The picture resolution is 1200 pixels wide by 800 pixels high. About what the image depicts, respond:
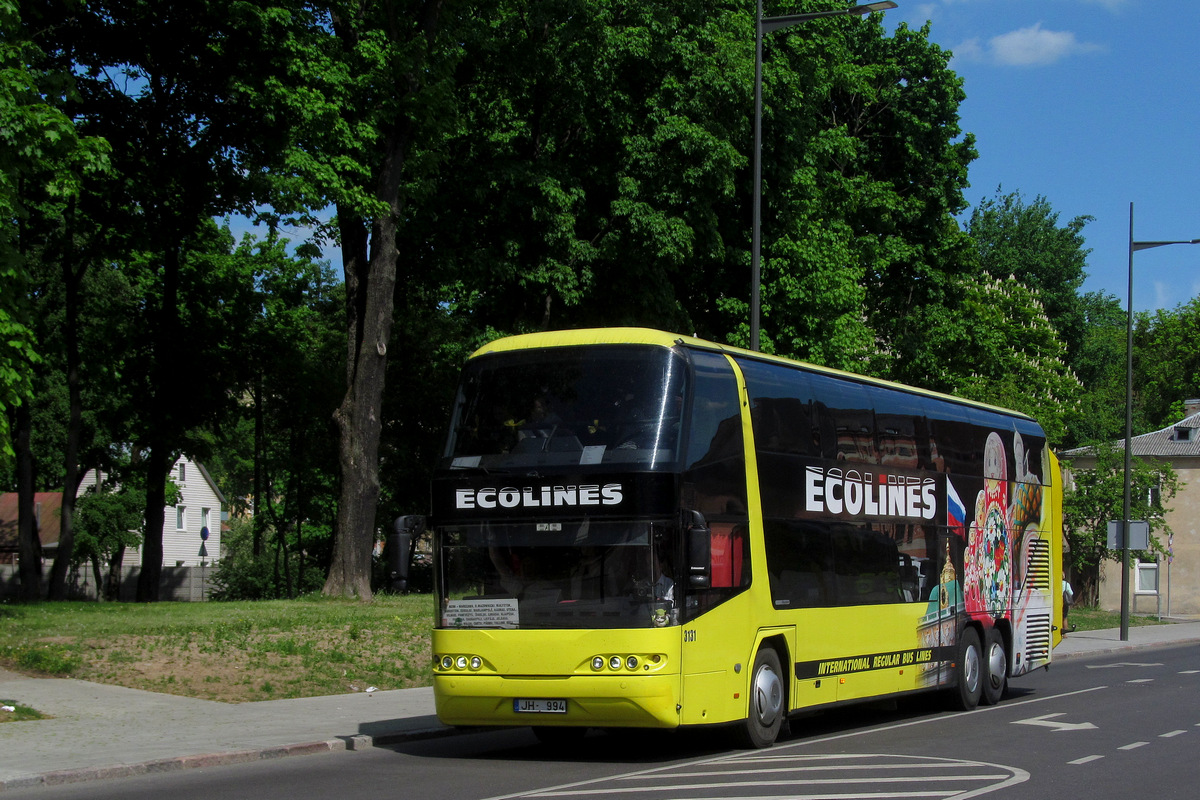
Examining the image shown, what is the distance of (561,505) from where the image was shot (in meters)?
11.7

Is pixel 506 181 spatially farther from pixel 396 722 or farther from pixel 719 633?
pixel 719 633

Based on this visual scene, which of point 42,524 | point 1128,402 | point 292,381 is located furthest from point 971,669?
point 42,524

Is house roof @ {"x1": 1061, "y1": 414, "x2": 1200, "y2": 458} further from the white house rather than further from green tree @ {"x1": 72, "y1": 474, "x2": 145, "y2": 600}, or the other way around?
the white house

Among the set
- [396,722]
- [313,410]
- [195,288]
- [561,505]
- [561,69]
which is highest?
[561,69]

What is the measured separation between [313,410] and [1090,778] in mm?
35316

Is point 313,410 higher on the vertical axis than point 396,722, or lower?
higher

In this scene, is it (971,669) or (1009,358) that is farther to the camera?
(1009,358)

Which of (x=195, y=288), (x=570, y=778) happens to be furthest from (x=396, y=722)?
(x=195, y=288)

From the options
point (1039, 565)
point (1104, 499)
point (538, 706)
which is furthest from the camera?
point (1104, 499)

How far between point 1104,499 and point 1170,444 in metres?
11.9

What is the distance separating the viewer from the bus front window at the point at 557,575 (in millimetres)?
11516

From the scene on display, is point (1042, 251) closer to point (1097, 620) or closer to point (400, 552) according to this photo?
point (1097, 620)

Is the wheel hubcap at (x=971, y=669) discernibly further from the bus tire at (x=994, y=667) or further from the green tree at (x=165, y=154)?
the green tree at (x=165, y=154)

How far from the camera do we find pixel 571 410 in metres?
12.0
